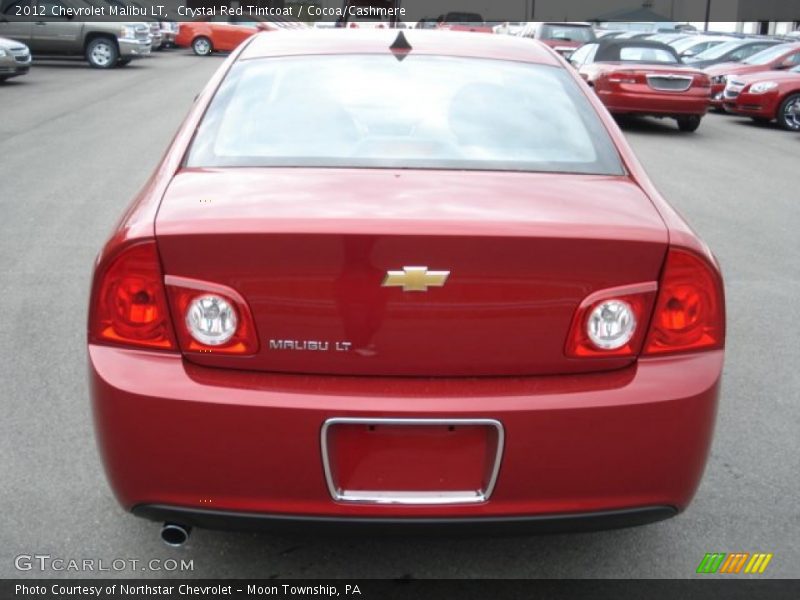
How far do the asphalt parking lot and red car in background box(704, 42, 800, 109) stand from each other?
761 cm

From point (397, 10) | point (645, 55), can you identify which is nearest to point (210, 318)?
point (645, 55)

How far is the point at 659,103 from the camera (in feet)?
48.5

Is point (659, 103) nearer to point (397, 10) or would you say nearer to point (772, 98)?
point (772, 98)

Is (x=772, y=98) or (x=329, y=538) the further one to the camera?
(x=772, y=98)

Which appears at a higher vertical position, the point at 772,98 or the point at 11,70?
the point at 772,98

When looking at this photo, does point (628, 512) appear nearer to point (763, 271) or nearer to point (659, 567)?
point (659, 567)

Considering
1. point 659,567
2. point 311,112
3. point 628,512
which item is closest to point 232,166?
point 311,112

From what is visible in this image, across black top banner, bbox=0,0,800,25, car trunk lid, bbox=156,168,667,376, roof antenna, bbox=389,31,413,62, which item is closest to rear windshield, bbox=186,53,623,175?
roof antenna, bbox=389,31,413,62

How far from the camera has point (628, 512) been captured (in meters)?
2.62

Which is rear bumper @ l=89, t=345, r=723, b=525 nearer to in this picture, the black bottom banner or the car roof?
the black bottom banner

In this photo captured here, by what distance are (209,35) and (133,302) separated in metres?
33.7

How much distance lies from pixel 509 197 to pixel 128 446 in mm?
1212

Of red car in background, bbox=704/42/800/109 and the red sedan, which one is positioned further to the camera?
red car in background, bbox=704/42/800/109

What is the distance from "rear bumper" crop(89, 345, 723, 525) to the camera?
248 centimetres
